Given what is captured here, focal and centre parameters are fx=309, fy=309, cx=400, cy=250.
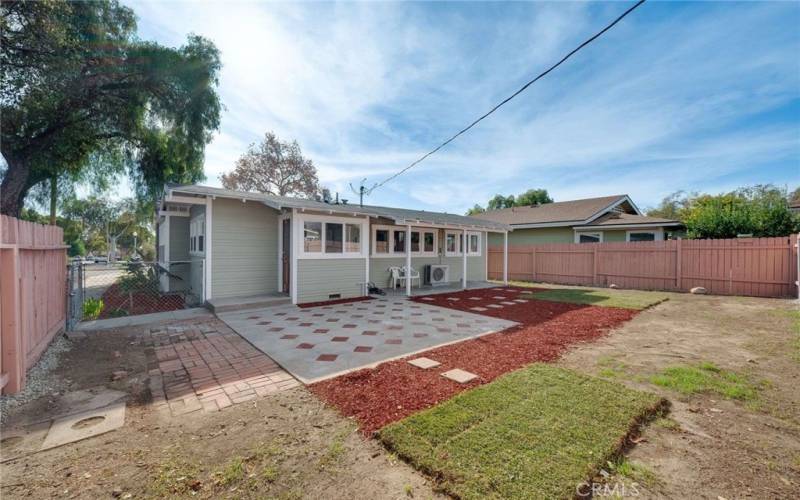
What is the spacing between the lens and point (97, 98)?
35.3 ft

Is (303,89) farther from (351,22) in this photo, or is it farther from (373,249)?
(373,249)

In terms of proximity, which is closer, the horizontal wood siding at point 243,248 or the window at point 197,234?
the horizontal wood siding at point 243,248

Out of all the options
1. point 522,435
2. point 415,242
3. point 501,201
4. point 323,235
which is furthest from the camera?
point 501,201

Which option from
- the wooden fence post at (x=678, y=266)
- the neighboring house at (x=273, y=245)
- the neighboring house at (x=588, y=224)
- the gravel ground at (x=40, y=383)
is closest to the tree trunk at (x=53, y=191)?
the neighboring house at (x=273, y=245)

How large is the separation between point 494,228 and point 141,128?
48.3 feet

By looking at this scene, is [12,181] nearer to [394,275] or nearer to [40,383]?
[40,383]

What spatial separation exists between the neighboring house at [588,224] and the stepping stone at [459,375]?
13.8 meters

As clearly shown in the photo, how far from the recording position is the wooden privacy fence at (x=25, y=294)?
2.89 meters

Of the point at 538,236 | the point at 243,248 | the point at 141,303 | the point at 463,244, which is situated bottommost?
the point at 141,303

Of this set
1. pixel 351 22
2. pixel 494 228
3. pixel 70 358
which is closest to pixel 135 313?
pixel 70 358

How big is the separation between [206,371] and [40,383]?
1.53 m

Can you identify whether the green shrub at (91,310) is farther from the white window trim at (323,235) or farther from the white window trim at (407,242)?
the white window trim at (407,242)

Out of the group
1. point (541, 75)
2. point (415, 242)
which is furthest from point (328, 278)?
point (541, 75)

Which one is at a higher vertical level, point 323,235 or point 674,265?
point 323,235
